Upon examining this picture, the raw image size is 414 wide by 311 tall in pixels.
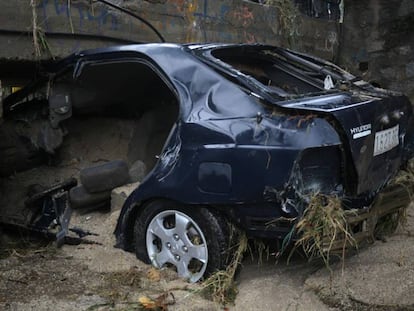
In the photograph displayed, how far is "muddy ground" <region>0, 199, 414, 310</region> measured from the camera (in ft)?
10.5

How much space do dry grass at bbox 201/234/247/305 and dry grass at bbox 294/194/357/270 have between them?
0.38 m

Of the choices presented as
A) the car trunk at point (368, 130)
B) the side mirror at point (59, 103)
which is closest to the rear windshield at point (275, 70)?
the car trunk at point (368, 130)

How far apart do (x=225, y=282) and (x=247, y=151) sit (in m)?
0.79

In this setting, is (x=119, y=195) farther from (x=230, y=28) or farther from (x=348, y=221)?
(x=230, y=28)

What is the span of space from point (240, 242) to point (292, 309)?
0.51 metres

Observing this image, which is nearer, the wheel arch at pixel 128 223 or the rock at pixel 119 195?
the wheel arch at pixel 128 223

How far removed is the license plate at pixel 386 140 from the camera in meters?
3.48

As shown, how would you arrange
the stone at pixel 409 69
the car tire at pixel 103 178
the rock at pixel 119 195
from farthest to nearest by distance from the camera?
the stone at pixel 409 69 < the car tire at pixel 103 178 < the rock at pixel 119 195

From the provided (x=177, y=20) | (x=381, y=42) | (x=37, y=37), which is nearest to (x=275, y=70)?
(x=37, y=37)

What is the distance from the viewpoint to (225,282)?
3326mm

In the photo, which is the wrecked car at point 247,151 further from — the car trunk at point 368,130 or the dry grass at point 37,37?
the dry grass at point 37,37

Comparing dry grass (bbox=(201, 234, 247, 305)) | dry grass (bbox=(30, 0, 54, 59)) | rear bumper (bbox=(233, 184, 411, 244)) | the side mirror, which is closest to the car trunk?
rear bumper (bbox=(233, 184, 411, 244))

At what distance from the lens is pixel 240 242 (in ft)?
11.2

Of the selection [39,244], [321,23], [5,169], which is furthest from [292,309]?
[321,23]
